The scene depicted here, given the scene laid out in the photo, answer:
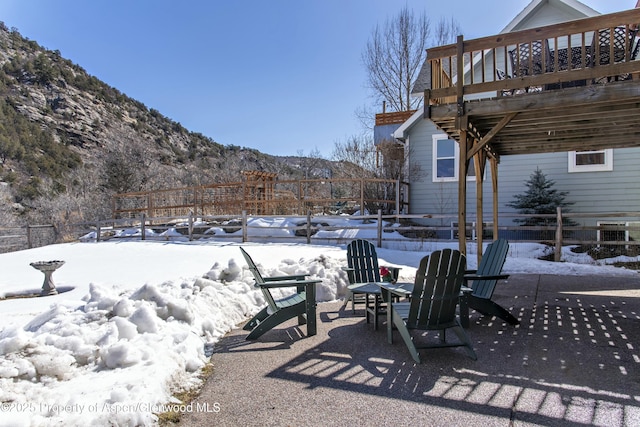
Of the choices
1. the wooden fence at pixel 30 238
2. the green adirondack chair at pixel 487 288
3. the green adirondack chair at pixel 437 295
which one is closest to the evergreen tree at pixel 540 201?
the green adirondack chair at pixel 487 288

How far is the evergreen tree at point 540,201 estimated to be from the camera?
38.0 ft

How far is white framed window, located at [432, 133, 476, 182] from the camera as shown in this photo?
13.5 m

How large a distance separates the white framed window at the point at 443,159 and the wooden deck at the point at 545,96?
5879 millimetres

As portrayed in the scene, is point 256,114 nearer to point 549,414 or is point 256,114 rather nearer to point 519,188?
point 519,188

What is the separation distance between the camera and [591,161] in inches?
471

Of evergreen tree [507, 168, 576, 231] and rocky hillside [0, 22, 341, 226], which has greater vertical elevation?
rocky hillside [0, 22, 341, 226]

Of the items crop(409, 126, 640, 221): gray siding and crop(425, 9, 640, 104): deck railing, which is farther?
crop(409, 126, 640, 221): gray siding

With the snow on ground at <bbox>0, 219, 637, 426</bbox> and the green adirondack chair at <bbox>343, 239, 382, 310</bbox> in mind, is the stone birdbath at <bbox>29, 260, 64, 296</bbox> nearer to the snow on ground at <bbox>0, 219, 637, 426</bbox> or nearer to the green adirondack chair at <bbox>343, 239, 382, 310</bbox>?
the snow on ground at <bbox>0, 219, 637, 426</bbox>

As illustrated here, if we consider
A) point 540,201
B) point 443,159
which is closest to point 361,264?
point 540,201

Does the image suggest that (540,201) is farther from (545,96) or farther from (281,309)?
(281,309)

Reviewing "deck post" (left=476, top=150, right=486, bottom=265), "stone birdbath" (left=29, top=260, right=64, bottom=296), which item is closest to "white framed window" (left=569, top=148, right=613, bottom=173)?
"deck post" (left=476, top=150, right=486, bottom=265)

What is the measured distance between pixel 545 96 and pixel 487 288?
8.70 ft

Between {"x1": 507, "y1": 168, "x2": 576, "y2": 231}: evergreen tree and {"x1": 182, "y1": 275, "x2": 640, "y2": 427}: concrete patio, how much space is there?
23.0 ft

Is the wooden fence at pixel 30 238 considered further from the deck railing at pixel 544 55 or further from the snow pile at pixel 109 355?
the deck railing at pixel 544 55
